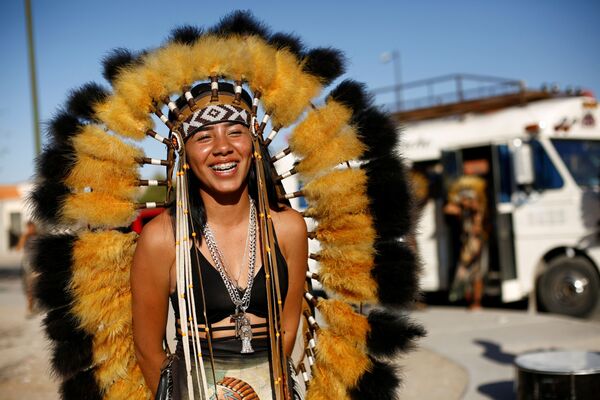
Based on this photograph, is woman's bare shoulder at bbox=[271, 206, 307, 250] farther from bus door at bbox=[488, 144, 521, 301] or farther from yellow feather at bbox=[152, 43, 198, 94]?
bus door at bbox=[488, 144, 521, 301]

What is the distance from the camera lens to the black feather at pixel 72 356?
2803mm

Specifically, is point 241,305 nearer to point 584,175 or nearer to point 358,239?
point 358,239

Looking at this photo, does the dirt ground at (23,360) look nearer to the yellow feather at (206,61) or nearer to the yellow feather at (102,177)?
the yellow feather at (102,177)

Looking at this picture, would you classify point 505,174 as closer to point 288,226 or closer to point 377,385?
point 377,385

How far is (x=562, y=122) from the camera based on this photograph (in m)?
10.1

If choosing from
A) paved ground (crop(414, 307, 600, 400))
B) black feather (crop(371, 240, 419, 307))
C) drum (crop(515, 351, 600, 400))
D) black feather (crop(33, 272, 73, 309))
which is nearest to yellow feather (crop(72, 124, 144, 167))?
black feather (crop(33, 272, 73, 309))

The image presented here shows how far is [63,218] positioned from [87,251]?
176mm

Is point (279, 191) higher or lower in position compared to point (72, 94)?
lower

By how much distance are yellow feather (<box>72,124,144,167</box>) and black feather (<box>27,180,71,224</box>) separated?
182 mm

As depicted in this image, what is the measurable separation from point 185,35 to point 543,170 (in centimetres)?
835

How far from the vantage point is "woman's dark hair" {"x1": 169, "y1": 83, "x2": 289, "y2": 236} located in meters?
2.68

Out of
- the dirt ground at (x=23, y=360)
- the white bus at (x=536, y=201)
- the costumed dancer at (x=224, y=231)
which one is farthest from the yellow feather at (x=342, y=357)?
the white bus at (x=536, y=201)

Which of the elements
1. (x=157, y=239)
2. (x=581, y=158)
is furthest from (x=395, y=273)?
(x=581, y=158)

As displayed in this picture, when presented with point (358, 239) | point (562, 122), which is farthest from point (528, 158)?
point (358, 239)
